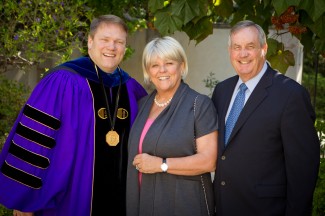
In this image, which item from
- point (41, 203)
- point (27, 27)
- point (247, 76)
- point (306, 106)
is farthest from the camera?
point (27, 27)

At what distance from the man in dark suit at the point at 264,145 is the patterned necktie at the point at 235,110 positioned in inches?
0.8

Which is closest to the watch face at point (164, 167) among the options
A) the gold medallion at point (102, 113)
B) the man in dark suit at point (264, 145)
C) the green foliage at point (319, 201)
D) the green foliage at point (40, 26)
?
the man in dark suit at point (264, 145)

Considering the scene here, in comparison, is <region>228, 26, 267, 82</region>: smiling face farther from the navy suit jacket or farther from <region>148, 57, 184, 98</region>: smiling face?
<region>148, 57, 184, 98</region>: smiling face

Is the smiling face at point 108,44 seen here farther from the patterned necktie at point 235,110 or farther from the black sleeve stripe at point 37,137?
the patterned necktie at point 235,110

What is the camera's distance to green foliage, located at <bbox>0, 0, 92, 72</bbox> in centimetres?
542

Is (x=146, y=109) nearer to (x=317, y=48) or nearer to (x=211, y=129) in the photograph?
(x=211, y=129)

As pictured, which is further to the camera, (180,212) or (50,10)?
(50,10)

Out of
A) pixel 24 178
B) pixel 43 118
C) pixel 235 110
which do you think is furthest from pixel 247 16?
pixel 24 178

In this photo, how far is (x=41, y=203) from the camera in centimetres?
334

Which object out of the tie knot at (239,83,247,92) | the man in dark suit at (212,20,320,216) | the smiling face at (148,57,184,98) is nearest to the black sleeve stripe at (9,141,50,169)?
the smiling face at (148,57,184,98)

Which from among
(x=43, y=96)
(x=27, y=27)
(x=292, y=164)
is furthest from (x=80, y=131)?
(x=27, y=27)

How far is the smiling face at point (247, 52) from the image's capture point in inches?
120

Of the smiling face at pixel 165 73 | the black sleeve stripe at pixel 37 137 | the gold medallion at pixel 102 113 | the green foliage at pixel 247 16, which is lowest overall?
the black sleeve stripe at pixel 37 137

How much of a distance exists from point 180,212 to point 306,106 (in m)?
0.99
